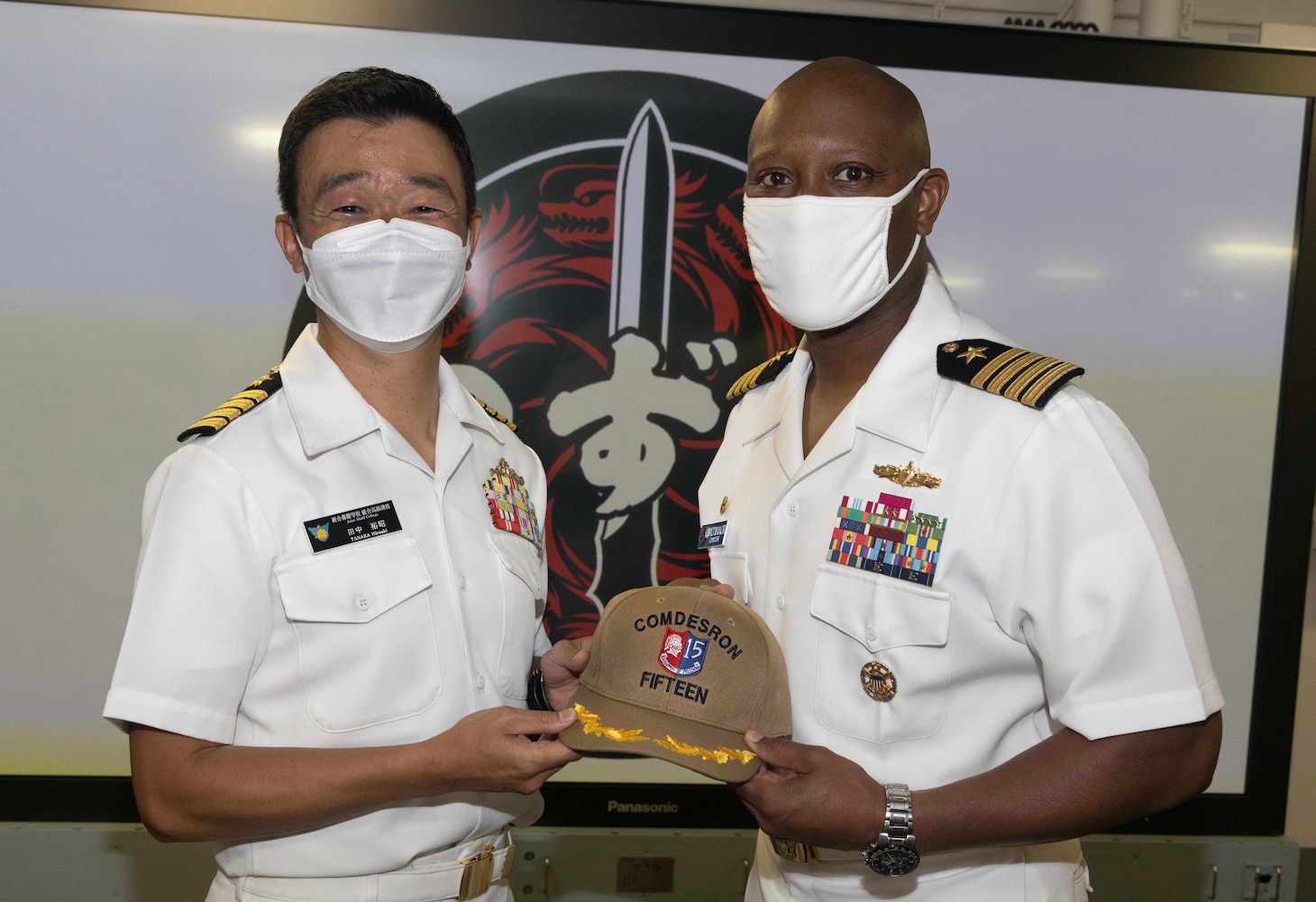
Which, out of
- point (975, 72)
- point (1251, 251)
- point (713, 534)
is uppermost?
point (975, 72)

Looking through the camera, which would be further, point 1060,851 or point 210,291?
point 210,291

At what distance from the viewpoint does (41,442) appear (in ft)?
8.38

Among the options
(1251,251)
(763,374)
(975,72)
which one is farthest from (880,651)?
(1251,251)

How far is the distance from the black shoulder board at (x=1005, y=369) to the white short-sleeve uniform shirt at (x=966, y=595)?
26 mm

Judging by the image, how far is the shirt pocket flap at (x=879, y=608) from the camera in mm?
1485

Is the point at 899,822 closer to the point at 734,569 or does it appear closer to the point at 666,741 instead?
the point at 666,741

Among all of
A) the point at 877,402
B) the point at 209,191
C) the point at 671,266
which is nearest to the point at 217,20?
the point at 209,191

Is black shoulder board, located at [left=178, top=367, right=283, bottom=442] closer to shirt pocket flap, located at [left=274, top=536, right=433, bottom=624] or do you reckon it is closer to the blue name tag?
shirt pocket flap, located at [left=274, top=536, right=433, bottom=624]

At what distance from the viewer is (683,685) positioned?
1.43 meters

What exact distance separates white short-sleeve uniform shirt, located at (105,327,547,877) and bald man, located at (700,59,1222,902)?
0.53 metres

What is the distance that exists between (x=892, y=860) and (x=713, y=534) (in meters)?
0.70

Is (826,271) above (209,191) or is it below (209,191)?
below

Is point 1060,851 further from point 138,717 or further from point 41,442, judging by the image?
point 41,442

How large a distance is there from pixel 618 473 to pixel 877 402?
1.23 metres
